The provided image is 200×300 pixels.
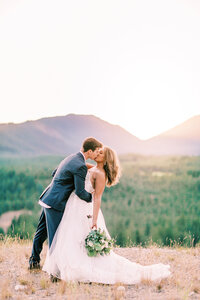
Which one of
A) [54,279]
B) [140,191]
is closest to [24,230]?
[54,279]

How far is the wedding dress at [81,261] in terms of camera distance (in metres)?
5.24

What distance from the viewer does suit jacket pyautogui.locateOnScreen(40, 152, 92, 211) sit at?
4988 mm

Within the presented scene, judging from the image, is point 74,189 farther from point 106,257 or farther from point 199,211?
point 199,211

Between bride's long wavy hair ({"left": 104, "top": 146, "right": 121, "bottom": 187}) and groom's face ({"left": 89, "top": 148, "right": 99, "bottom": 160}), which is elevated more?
groom's face ({"left": 89, "top": 148, "right": 99, "bottom": 160})

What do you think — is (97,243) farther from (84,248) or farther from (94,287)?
(94,287)

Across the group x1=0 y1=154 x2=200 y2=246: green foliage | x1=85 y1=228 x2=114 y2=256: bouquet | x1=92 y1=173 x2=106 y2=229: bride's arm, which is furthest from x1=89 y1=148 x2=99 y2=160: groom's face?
x1=0 y1=154 x2=200 y2=246: green foliage

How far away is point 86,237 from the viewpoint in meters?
5.39

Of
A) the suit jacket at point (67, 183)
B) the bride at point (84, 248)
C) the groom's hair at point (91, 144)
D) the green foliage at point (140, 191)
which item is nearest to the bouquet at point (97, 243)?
the bride at point (84, 248)

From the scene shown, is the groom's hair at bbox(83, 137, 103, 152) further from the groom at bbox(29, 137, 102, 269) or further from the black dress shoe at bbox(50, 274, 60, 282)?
the black dress shoe at bbox(50, 274, 60, 282)

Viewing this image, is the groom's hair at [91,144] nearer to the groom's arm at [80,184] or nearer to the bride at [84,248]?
the bride at [84,248]

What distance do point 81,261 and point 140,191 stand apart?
10782 cm

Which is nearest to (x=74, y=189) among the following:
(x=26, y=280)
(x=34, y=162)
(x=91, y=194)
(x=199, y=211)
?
(x=91, y=194)

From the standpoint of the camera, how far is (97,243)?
5227 mm

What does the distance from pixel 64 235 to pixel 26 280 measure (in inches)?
35.2
